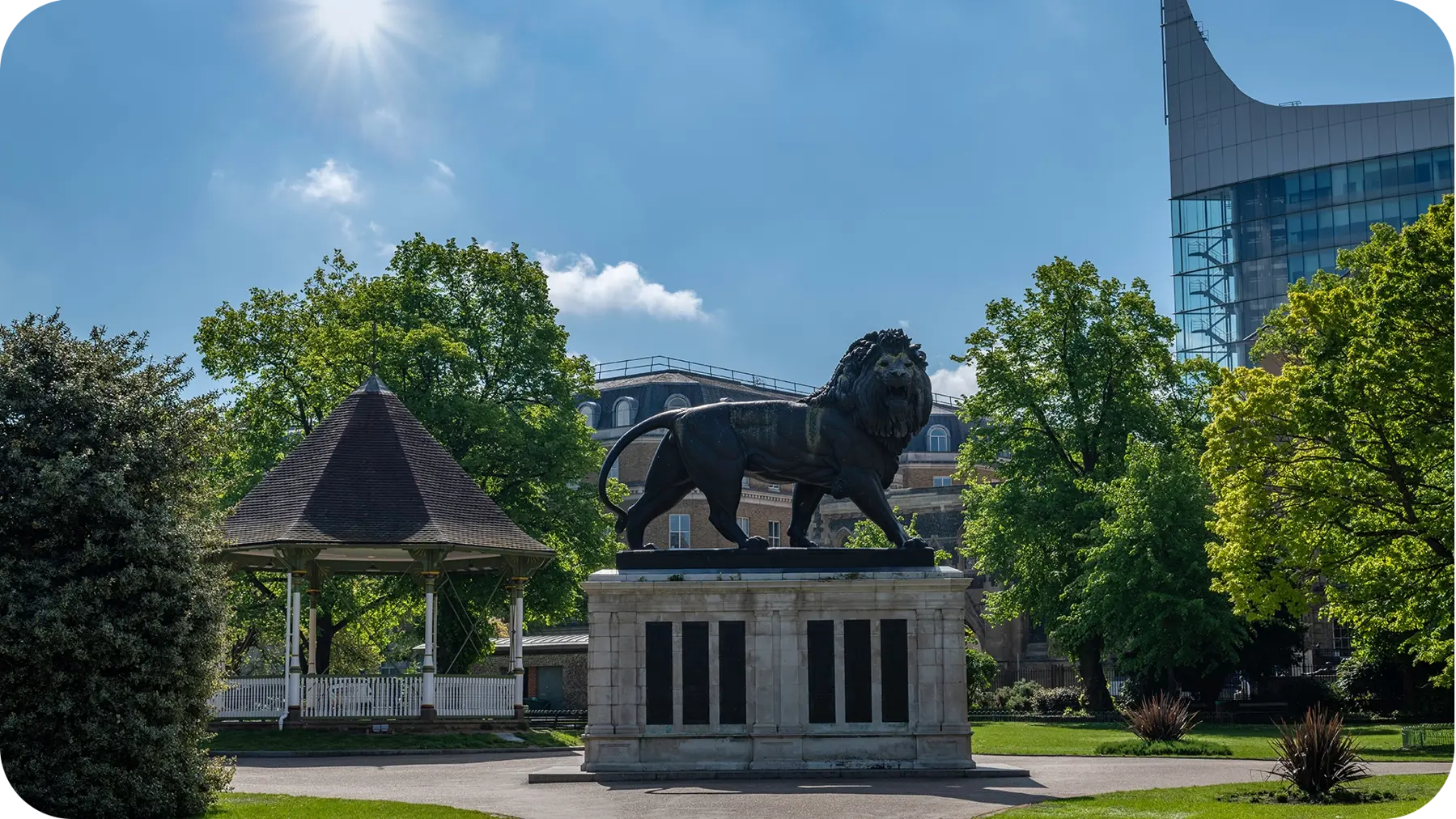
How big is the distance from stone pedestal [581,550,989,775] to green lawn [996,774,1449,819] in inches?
131

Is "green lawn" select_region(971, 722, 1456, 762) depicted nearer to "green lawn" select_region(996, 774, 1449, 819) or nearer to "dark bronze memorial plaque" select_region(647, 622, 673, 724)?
"green lawn" select_region(996, 774, 1449, 819)

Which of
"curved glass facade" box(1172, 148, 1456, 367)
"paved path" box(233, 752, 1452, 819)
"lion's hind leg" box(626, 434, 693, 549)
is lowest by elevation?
"paved path" box(233, 752, 1452, 819)

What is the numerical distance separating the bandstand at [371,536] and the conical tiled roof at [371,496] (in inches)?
1.3

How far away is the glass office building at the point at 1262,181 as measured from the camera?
9019cm

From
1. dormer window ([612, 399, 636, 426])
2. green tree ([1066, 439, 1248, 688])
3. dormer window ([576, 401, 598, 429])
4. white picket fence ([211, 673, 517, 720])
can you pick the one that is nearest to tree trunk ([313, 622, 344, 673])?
white picket fence ([211, 673, 517, 720])

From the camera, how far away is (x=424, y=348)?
43.0m

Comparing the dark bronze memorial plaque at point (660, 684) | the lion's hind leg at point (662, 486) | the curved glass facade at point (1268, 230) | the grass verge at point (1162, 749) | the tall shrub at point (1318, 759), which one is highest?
the curved glass facade at point (1268, 230)

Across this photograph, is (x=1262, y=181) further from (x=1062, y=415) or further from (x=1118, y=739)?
(x=1118, y=739)

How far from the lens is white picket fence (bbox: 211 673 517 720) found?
34.0 m

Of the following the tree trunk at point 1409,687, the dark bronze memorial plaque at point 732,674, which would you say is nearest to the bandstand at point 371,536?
the dark bronze memorial plaque at point 732,674

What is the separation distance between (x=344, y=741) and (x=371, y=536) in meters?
4.28

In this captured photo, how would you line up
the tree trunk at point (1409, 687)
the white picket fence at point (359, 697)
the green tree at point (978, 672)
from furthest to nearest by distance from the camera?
the green tree at point (978, 672), the tree trunk at point (1409, 687), the white picket fence at point (359, 697)

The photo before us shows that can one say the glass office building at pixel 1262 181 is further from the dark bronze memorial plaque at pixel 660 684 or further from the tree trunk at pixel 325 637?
the dark bronze memorial plaque at pixel 660 684

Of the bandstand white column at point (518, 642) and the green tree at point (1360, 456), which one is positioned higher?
the green tree at point (1360, 456)
